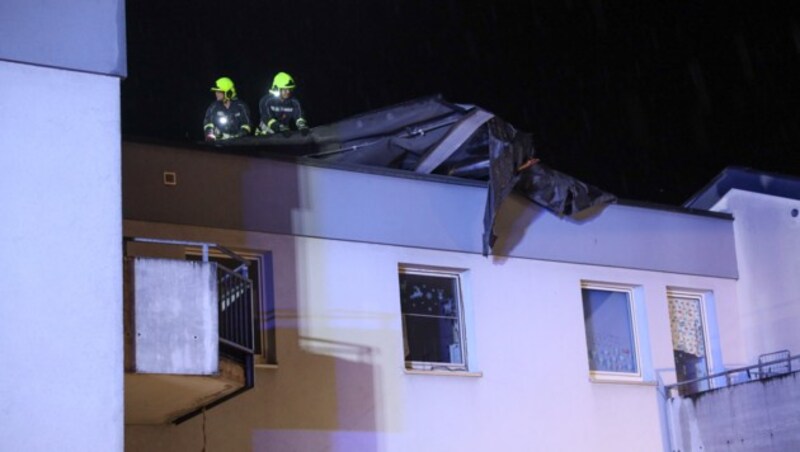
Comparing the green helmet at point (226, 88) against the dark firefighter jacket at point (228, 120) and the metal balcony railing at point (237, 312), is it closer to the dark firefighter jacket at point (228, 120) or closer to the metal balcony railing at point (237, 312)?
the dark firefighter jacket at point (228, 120)

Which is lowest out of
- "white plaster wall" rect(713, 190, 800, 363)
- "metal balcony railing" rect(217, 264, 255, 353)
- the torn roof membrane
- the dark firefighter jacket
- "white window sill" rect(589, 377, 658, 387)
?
"white window sill" rect(589, 377, 658, 387)

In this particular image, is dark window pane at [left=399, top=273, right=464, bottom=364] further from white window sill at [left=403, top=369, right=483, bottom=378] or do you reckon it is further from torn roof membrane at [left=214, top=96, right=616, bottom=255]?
torn roof membrane at [left=214, top=96, right=616, bottom=255]

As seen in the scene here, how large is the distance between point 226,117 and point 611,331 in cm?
690

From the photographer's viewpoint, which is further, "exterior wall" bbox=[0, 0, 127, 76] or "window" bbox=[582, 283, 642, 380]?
"window" bbox=[582, 283, 642, 380]

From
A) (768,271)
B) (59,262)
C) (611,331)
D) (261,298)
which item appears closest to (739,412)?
(611,331)

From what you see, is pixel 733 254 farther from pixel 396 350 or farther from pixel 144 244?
pixel 144 244

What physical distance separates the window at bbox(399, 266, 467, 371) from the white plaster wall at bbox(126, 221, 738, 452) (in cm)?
21

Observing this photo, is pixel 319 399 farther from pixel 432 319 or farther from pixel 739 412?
pixel 739 412

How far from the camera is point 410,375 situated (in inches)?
693

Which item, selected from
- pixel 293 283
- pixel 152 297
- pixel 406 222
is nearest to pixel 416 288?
pixel 406 222

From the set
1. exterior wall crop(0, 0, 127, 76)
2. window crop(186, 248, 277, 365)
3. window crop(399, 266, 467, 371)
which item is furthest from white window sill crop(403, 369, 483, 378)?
exterior wall crop(0, 0, 127, 76)

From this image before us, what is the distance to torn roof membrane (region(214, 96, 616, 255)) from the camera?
1900 centimetres

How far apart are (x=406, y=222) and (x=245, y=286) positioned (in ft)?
13.3

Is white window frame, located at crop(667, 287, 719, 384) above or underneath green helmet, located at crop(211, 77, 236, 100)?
underneath
